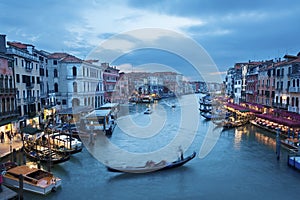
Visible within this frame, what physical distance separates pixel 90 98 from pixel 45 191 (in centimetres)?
2094

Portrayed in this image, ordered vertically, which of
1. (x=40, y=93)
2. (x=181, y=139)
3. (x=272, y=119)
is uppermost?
(x=40, y=93)

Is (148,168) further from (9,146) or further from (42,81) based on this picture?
(42,81)

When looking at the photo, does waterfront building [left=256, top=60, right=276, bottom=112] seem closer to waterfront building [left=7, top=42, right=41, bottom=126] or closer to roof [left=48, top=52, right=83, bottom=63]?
roof [left=48, top=52, right=83, bottom=63]

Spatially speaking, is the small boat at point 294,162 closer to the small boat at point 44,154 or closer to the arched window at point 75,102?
the small boat at point 44,154

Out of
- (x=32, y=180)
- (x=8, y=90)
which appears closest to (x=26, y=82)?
(x=8, y=90)

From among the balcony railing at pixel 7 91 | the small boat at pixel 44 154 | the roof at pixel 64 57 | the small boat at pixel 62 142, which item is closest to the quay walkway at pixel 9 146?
the small boat at pixel 44 154

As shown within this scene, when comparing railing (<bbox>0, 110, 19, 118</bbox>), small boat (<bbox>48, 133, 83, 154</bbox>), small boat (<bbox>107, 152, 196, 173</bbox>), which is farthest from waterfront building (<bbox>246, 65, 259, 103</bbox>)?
railing (<bbox>0, 110, 19, 118</bbox>)

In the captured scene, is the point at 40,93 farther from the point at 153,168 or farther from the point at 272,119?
the point at 272,119

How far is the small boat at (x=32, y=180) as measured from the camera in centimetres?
905

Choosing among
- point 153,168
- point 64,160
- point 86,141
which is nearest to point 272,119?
point 153,168

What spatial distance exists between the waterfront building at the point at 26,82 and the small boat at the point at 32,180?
882 cm

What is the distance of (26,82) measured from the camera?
18703 mm

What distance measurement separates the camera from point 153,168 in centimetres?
1109

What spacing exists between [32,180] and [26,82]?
11.6 meters
